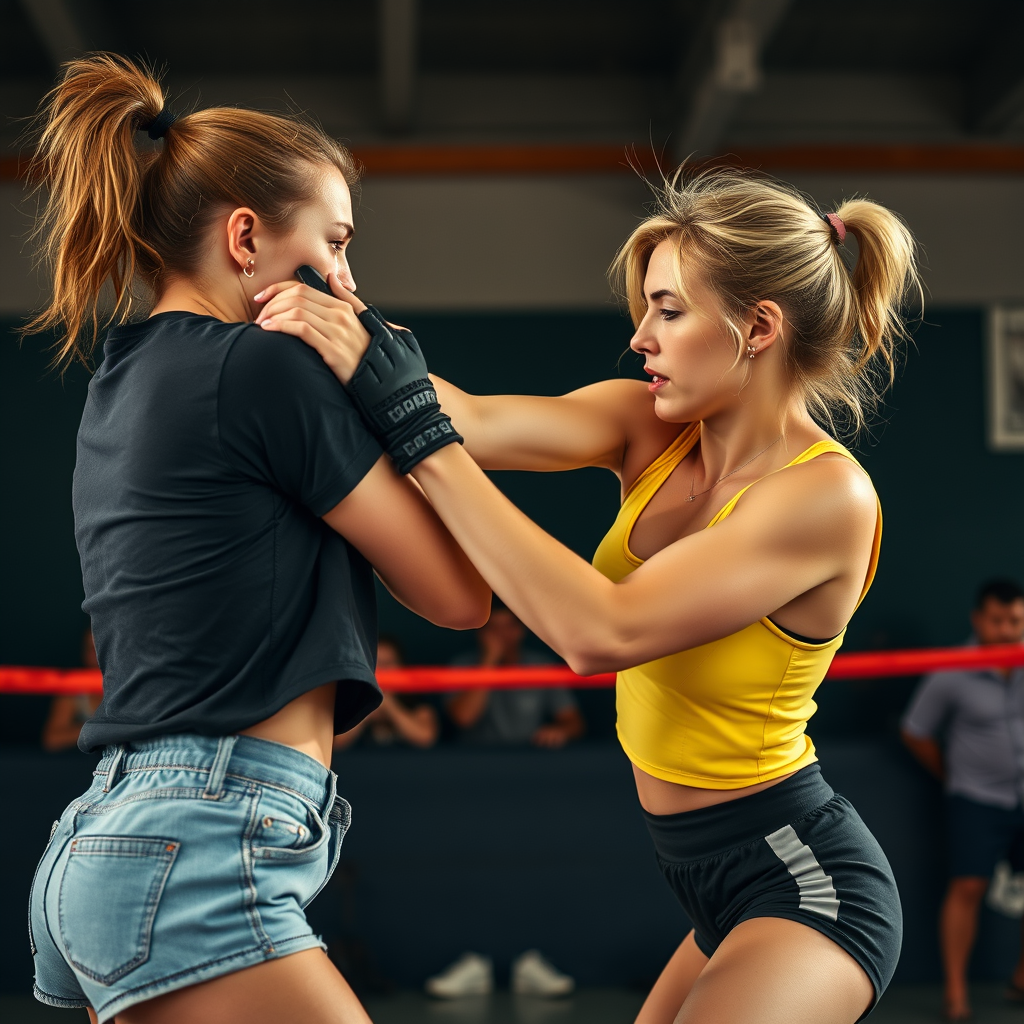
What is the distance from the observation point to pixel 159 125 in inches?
48.3

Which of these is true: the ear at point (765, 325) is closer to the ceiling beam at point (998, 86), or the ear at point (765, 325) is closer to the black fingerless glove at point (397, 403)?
the black fingerless glove at point (397, 403)

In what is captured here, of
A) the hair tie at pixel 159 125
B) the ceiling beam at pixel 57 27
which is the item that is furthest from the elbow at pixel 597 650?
the ceiling beam at pixel 57 27

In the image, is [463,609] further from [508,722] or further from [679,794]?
[508,722]

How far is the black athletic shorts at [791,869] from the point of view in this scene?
1338mm

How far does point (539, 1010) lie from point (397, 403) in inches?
120

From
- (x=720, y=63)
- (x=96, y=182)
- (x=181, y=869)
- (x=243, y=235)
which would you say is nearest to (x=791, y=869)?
(x=181, y=869)

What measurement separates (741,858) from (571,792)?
2.42 metres

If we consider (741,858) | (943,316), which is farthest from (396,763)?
(943,316)

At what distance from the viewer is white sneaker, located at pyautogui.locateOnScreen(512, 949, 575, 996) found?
370 centimetres

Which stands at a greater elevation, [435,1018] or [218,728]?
[218,728]

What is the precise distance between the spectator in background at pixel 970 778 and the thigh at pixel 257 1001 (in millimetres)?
3320

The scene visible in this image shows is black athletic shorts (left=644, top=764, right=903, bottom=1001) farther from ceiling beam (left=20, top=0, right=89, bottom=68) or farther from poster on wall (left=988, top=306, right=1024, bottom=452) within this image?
poster on wall (left=988, top=306, right=1024, bottom=452)

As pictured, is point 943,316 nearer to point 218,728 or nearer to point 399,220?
point 399,220

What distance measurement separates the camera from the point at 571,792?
378 centimetres
